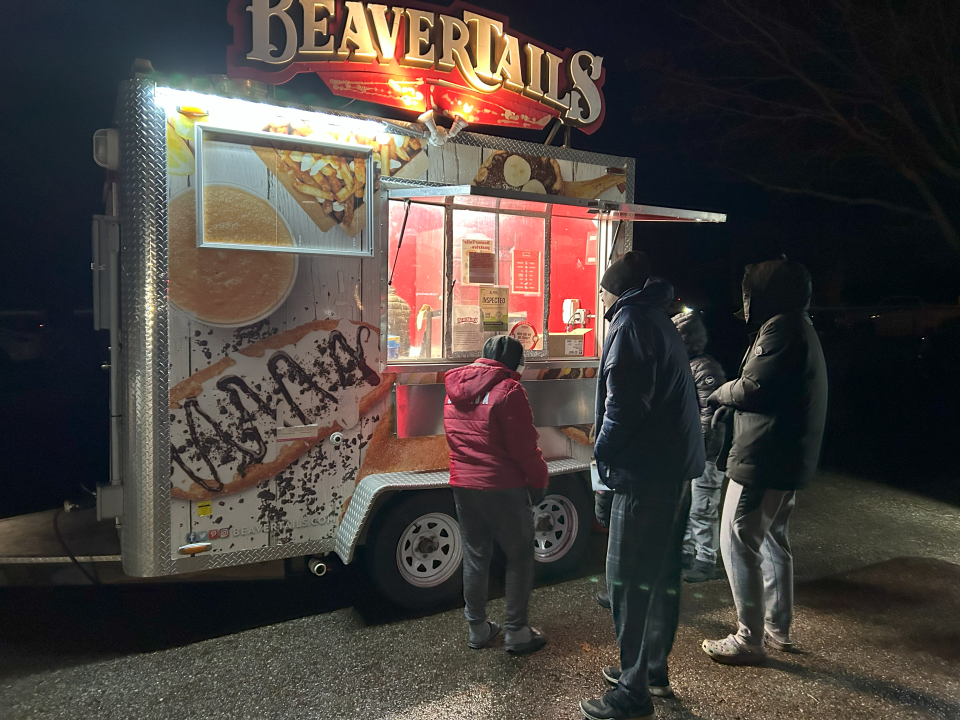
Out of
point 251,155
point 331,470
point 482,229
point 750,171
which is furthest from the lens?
point 750,171

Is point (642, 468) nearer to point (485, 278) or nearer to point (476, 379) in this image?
point (476, 379)

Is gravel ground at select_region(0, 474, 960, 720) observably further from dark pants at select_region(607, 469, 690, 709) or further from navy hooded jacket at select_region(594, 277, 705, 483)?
navy hooded jacket at select_region(594, 277, 705, 483)

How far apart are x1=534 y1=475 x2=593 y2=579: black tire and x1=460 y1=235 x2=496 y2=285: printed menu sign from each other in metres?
1.60

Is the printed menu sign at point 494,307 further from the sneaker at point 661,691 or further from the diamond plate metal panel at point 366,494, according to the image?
the sneaker at point 661,691

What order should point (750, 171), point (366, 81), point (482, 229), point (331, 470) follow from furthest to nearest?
point (750, 171), point (482, 229), point (366, 81), point (331, 470)

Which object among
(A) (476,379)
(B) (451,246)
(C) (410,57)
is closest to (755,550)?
(A) (476,379)

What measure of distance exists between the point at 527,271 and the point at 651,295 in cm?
221

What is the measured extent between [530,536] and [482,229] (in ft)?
7.89

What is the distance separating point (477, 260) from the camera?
16.1 ft

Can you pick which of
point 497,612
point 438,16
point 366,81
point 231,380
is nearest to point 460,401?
point 231,380

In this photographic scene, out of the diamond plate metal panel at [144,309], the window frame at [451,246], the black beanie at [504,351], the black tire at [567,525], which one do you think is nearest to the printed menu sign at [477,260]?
the window frame at [451,246]

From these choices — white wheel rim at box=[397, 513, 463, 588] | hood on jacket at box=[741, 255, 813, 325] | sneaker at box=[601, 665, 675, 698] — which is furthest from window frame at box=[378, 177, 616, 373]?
sneaker at box=[601, 665, 675, 698]

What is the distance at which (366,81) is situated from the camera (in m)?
4.36

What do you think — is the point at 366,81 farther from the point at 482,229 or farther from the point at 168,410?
the point at 168,410
